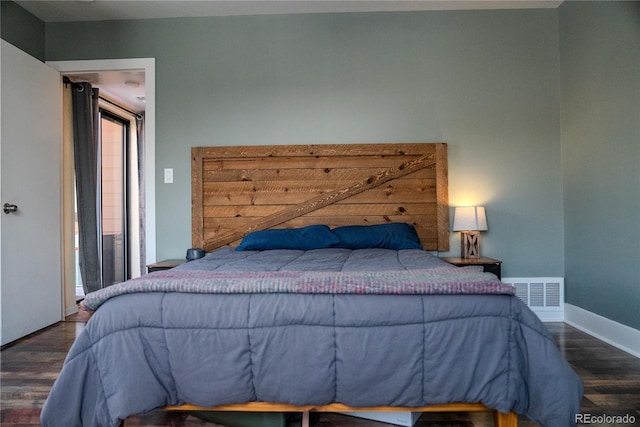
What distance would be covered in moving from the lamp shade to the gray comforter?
1730 millimetres

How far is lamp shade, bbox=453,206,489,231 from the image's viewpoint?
10.2 ft

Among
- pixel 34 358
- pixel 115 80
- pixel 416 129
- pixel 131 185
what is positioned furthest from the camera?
pixel 131 185

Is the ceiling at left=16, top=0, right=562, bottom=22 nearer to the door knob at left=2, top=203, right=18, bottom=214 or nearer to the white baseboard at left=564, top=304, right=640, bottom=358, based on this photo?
the door knob at left=2, top=203, right=18, bottom=214

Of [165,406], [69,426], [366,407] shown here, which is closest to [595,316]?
[366,407]

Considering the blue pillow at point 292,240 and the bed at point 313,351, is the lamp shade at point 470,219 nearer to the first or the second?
the blue pillow at point 292,240

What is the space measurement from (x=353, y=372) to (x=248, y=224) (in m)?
2.13

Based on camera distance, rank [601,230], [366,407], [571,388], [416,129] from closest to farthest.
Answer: [571,388] → [366,407] → [601,230] → [416,129]

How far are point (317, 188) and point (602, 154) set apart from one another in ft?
6.64

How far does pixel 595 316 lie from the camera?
288 cm

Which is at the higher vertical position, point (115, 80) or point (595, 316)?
point (115, 80)

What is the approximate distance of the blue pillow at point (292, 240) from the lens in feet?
9.61

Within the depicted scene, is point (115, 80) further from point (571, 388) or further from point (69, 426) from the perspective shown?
point (571, 388)
